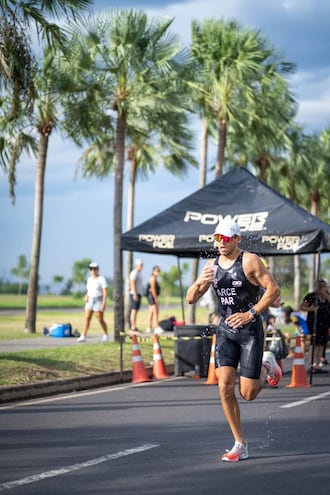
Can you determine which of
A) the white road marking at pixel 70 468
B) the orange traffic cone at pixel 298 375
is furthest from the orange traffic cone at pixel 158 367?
the white road marking at pixel 70 468

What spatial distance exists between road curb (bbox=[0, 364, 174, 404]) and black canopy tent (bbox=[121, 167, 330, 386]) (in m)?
2.33

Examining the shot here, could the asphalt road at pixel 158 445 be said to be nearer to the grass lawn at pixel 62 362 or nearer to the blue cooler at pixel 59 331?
the grass lawn at pixel 62 362

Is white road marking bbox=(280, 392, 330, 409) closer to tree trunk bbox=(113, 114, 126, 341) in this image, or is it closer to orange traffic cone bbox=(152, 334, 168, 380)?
orange traffic cone bbox=(152, 334, 168, 380)

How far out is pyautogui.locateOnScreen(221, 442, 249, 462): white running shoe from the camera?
25.7 ft

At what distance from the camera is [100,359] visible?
16.6m

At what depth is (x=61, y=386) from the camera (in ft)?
45.9

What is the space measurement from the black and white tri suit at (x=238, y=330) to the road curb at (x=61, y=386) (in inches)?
211

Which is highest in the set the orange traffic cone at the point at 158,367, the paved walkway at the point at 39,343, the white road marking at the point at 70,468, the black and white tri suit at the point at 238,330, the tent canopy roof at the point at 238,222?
Result: the tent canopy roof at the point at 238,222

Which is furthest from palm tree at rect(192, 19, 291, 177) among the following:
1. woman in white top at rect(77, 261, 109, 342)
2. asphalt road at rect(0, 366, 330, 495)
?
asphalt road at rect(0, 366, 330, 495)

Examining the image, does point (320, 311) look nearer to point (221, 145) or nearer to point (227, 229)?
point (227, 229)

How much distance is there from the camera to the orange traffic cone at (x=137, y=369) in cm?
1569

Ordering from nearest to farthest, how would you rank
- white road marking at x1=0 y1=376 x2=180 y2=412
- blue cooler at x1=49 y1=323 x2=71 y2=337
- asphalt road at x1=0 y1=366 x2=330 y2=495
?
asphalt road at x1=0 y1=366 x2=330 y2=495, white road marking at x1=0 y1=376 x2=180 y2=412, blue cooler at x1=49 y1=323 x2=71 y2=337

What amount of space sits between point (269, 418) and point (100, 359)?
620cm

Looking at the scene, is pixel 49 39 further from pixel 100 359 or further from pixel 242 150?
pixel 242 150
